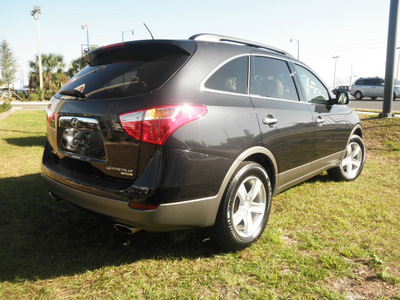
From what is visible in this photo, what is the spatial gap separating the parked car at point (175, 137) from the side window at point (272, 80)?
0.7 inches

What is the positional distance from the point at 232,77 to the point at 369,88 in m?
26.9

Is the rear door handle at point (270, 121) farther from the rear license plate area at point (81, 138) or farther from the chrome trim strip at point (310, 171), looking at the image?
the rear license plate area at point (81, 138)

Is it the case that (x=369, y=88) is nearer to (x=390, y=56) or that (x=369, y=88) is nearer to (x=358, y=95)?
(x=358, y=95)

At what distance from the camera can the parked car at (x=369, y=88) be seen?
2495 centimetres

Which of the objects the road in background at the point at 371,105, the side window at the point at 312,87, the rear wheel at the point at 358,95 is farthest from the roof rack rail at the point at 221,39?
the rear wheel at the point at 358,95

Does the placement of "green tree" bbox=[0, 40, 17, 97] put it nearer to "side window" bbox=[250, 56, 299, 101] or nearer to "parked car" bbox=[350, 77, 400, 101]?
"parked car" bbox=[350, 77, 400, 101]

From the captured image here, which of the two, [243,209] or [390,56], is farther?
[390,56]

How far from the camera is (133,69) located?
2.40 metres

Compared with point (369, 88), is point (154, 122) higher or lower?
lower

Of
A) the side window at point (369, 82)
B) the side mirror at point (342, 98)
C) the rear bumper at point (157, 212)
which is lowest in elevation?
the rear bumper at point (157, 212)

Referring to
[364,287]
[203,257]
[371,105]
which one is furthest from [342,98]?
[371,105]

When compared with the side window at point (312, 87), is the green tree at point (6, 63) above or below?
above

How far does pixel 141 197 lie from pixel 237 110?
1.02 metres

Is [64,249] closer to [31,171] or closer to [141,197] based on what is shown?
[141,197]
